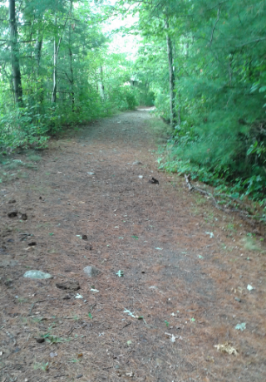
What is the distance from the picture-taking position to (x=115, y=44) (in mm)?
23578

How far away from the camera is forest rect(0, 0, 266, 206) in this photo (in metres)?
4.58

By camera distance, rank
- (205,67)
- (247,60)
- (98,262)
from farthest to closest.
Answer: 1. (205,67)
2. (247,60)
3. (98,262)

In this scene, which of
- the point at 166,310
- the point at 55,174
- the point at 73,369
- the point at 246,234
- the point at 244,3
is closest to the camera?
the point at 73,369

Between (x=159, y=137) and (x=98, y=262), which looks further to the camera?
(x=159, y=137)

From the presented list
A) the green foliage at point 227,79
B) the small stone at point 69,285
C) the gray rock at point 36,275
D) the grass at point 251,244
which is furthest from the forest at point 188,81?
the gray rock at point 36,275

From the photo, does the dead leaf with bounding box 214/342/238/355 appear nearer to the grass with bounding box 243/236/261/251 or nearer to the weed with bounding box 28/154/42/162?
the grass with bounding box 243/236/261/251

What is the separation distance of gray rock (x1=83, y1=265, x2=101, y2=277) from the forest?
327 cm

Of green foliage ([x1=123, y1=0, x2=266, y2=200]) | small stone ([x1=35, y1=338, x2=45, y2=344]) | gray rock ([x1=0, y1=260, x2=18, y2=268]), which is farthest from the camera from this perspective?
green foliage ([x1=123, y1=0, x2=266, y2=200])

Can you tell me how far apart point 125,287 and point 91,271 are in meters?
0.45

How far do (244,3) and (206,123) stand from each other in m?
2.41

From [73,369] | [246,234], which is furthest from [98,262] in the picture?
[246,234]

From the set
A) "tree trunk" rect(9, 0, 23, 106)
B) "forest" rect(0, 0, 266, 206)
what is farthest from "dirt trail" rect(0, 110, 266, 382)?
"tree trunk" rect(9, 0, 23, 106)

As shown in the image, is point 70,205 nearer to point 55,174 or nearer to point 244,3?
point 55,174

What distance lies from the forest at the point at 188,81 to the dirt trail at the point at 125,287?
1.41 metres
